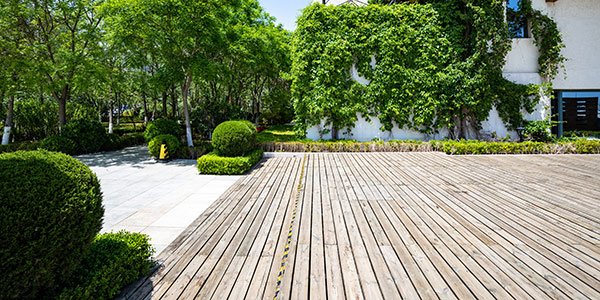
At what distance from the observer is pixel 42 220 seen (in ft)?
6.26

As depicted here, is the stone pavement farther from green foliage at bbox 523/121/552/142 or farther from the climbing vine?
green foliage at bbox 523/121/552/142

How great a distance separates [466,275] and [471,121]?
11949 millimetres

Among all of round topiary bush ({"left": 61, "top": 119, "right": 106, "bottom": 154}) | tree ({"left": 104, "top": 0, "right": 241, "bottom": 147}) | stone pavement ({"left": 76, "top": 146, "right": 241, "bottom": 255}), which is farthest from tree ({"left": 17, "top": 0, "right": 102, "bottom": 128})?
stone pavement ({"left": 76, "top": 146, "right": 241, "bottom": 255})

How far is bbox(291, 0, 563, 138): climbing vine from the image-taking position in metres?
A: 11.9

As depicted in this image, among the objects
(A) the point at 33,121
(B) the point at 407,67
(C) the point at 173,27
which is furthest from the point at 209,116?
(B) the point at 407,67

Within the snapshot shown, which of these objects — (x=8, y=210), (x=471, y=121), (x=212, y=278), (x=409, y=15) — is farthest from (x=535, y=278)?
(x=409, y=15)

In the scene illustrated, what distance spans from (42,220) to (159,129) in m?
10.3

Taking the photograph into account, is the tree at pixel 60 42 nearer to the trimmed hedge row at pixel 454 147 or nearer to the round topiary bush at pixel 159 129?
the round topiary bush at pixel 159 129

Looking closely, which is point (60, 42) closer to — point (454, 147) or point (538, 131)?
point (454, 147)

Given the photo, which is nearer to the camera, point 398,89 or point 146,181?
point 146,181

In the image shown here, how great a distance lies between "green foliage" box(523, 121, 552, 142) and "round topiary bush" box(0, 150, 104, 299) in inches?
613

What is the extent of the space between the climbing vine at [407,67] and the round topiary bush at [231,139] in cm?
473

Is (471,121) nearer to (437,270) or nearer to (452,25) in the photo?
(452,25)

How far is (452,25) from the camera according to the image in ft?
40.2
